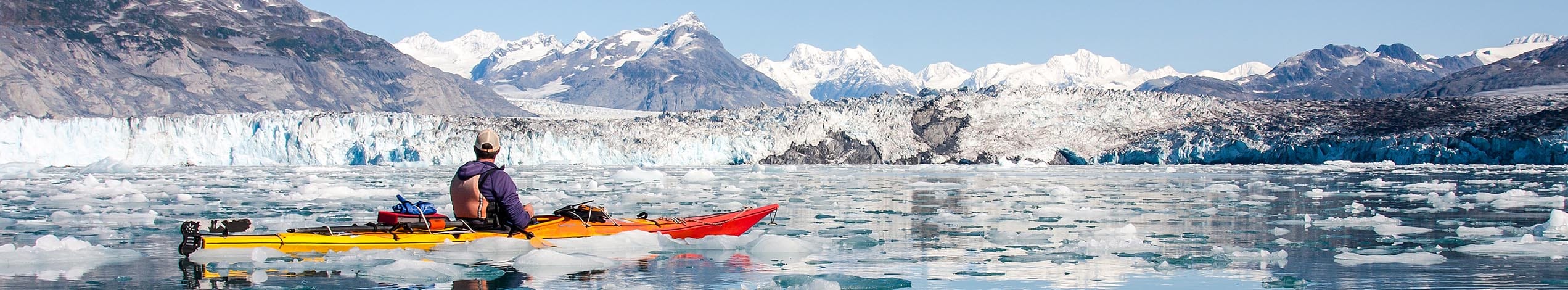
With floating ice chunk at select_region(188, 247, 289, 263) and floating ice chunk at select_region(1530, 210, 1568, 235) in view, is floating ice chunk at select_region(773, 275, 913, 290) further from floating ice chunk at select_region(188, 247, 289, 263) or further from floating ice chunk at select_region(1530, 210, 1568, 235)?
floating ice chunk at select_region(1530, 210, 1568, 235)

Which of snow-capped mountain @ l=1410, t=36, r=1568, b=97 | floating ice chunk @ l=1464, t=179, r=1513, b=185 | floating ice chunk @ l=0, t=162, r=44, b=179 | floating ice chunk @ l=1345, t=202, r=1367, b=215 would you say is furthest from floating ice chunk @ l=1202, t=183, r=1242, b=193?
snow-capped mountain @ l=1410, t=36, r=1568, b=97

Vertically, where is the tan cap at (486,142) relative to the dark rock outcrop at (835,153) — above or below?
below

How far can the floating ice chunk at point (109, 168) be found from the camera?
3774 cm

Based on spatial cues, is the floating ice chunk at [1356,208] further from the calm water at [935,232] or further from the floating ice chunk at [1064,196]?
the floating ice chunk at [1064,196]

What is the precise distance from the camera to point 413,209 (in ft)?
30.3

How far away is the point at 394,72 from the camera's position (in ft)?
546

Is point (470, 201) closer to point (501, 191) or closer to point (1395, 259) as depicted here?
point (501, 191)

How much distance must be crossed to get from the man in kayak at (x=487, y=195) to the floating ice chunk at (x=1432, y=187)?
17630 millimetres

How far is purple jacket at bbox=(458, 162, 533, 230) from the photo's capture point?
26.9 feet

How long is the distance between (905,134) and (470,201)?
47.9 metres

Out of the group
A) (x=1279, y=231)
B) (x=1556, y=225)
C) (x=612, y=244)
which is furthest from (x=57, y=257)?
(x=1556, y=225)

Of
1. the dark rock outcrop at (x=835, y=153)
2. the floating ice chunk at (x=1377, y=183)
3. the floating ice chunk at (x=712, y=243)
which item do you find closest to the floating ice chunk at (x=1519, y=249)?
the floating ice chunk at (x=712, y=243)

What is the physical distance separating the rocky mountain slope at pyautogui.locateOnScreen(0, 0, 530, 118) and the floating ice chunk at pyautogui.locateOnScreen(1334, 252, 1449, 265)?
9796 cm

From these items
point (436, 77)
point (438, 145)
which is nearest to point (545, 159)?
point (438, 145)
